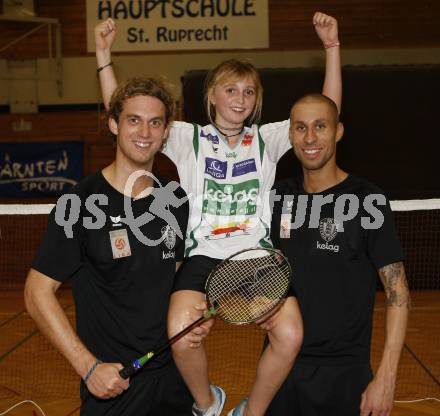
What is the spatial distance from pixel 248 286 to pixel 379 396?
89 centimetres

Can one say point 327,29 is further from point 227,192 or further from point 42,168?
point 42,168

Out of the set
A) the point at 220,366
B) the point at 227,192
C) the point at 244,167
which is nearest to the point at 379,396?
the point at 227,192

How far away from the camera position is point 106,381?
2.64 m

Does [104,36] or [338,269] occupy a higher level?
[104,36]

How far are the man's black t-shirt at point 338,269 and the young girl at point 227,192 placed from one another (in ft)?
0.62

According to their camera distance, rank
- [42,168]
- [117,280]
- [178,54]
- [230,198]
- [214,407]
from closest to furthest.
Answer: [117,280], [214,407], [230,198], [42,168], [178,54]

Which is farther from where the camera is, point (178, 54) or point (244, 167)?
point (178, 54)

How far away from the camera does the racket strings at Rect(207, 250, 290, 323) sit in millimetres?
3141

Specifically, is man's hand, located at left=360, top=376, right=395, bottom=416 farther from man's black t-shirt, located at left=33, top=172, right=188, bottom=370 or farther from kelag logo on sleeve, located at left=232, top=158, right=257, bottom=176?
kelag logo on sleeve, located at left=232, top=158, right=257, bottom=176

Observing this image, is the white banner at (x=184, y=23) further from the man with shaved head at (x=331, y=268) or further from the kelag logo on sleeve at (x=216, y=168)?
the man with shaved head at (x=331, y=268)

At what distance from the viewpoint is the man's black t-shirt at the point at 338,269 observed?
3.32 metres

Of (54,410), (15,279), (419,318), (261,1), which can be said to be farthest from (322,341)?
(261,1)

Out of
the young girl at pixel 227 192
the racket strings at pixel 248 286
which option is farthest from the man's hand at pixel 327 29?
the racket strings at pixel 248 286

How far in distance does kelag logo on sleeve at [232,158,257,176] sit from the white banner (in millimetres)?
8842
